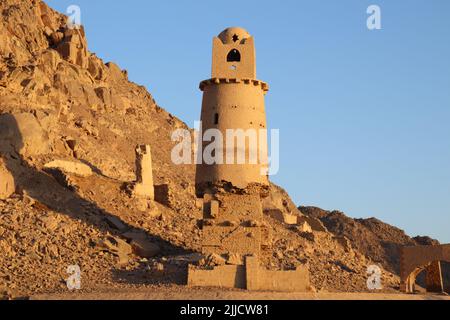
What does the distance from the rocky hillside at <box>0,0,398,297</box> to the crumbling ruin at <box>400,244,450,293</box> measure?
56.3 inches

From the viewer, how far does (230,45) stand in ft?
86.5

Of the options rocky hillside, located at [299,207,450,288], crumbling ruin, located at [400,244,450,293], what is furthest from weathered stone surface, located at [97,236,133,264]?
rocky hillside, located at [299,207,450,288]

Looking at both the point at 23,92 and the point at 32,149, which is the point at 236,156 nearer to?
the point at 32,149

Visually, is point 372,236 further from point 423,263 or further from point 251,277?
point 251,277

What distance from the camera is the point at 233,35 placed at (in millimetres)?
26641

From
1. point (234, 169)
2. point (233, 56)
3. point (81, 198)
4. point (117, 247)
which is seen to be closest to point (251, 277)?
point (234, 169)

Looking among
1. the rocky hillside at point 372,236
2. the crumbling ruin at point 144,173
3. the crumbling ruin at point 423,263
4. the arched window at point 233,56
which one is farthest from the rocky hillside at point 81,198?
the rocky hillside at point 372,236

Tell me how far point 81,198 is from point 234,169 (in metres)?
6.51

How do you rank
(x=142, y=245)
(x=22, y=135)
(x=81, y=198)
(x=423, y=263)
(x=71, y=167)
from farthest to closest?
(x=71, y=167)
(x=22, y=135)
(x=81, y=198)
(x=423, y=263)
(x=142, y=245)

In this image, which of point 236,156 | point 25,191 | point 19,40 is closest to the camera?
point 236,156
